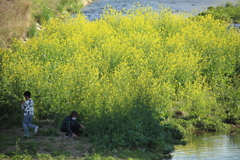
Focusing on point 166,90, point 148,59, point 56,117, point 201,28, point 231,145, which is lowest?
point 231,145

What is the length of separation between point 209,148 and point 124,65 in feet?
19.8

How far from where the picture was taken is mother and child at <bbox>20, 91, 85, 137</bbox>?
11.6m

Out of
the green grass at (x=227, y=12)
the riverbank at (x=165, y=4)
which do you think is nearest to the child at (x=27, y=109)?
the riverbank at (x=165, y=4)

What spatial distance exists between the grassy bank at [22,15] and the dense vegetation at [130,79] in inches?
63.0

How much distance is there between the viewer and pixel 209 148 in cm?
1238

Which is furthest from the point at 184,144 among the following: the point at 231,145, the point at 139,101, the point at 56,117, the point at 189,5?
the point at 189,5

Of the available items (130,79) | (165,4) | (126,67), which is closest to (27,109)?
(130,79)

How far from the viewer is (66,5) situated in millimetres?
33531

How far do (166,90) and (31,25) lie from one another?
42.6ft

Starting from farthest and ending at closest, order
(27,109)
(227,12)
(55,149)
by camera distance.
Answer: (227,12) → (27,109) → (55,149)

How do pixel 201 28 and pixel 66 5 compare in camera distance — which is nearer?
pixel 201 28

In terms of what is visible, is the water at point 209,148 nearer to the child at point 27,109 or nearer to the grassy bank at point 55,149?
the grassy bank at point 55,149

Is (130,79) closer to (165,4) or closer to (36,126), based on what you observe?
(36,126)

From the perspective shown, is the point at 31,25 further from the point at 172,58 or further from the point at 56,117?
the point at 56,117
